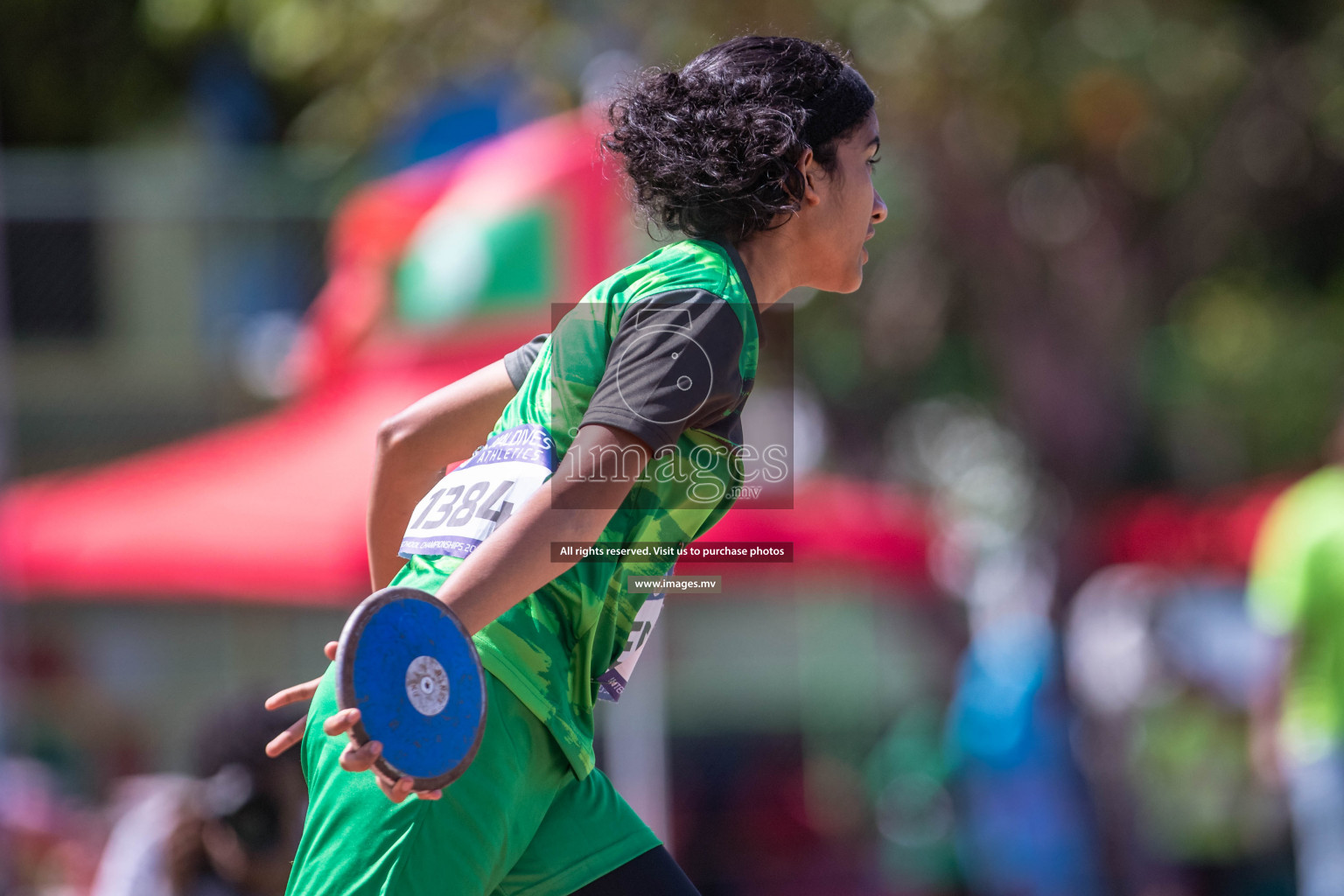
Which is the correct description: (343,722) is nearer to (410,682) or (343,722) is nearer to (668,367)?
(410,682)

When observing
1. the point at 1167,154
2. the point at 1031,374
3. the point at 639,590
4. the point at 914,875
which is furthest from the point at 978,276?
the point at 639,590

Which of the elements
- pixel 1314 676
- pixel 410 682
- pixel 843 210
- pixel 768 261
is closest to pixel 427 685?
pixel 410 682

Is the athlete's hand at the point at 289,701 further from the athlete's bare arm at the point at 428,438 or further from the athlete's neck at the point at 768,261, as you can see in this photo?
the athlete's neck at the point at 768,261

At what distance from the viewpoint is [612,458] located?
1.55m

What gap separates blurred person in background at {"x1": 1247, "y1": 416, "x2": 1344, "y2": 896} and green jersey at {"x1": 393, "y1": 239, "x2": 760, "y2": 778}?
3458mm

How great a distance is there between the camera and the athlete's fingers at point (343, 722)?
1.42 metres

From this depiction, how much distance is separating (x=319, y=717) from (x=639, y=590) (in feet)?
1.38

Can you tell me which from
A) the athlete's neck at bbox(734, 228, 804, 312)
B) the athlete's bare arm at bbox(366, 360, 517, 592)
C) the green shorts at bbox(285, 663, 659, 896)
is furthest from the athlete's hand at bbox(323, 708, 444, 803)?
the athlete's neck at bbox(734, 228, 804, 312)

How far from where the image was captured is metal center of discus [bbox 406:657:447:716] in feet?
4.84

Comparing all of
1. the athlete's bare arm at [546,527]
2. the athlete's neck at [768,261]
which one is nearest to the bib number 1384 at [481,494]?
the athlete's bare arm at [546,527]

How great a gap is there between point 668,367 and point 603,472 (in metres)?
0.14

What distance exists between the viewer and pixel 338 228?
22.4ft

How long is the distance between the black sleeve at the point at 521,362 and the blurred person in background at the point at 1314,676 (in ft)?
11.5

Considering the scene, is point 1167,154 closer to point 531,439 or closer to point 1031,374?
point 1031,374
